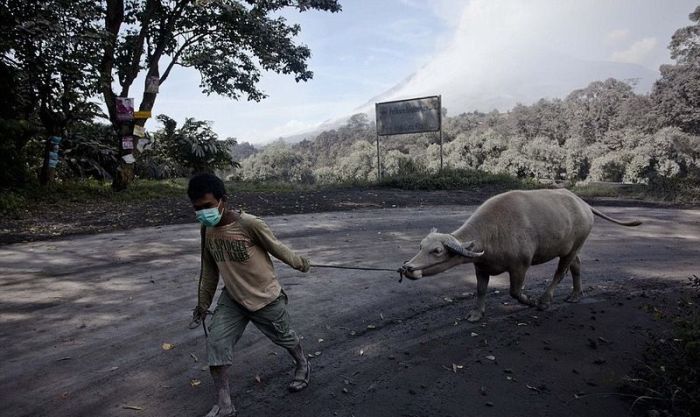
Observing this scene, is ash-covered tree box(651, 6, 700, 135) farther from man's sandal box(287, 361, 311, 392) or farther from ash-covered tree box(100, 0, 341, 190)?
man's sandal box(287, 361, 311, 392)

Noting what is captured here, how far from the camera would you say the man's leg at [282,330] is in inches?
152

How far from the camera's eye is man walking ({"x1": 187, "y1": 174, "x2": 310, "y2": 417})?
11.8ft

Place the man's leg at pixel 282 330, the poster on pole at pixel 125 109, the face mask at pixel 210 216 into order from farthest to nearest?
1. the poster on pole at pixel 125 109
2. the man's leg at pixel 282 330
3. the face mask at pixel 210 216

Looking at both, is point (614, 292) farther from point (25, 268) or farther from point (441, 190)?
point (441, 190)

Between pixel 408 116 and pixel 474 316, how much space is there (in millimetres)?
16659

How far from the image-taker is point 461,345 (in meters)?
4.94

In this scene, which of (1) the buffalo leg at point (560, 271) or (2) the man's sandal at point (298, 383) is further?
(1) the buffalo leg at point (560, 271)

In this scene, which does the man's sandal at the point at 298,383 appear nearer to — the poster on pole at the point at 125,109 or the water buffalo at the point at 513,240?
the water buffalo at the point at 513,240

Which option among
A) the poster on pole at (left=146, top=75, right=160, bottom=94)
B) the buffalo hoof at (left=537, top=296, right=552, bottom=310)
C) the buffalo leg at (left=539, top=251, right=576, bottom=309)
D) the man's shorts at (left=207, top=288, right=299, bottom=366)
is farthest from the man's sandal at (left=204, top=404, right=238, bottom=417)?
the poster on pole at (left=146, top=75, right=160, bottom=94)

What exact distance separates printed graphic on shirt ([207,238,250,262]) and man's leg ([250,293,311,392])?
1.63 feet

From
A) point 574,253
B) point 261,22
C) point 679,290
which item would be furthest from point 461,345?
point 261,22

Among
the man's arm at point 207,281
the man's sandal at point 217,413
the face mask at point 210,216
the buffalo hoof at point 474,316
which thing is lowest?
the man's sandal at point 217,413

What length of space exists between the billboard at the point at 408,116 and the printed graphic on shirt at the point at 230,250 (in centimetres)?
1782

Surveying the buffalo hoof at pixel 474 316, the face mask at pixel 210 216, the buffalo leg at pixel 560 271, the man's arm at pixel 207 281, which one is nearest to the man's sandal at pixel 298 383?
the man's arm at pixel 207 281
